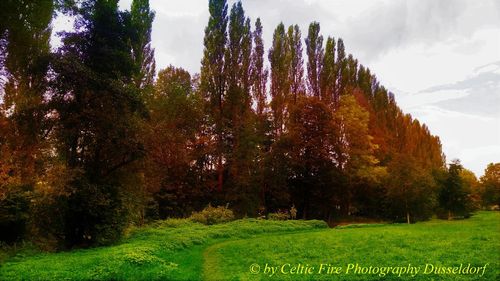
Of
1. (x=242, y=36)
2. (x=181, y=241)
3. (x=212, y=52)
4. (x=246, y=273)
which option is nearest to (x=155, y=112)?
(x=212, y=52)

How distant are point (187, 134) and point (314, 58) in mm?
20387

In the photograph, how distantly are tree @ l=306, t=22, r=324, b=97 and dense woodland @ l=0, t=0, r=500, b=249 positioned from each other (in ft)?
0.56

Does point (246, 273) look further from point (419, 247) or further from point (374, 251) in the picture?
point (419, 247)

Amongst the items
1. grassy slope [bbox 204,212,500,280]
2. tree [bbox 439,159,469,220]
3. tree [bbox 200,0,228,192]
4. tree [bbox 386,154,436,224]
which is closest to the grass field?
grassy slope [bbox 204,212,500,280]

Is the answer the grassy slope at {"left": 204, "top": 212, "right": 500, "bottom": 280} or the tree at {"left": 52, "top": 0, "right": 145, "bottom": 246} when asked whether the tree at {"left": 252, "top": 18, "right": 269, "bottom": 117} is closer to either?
the tree at {"left": 52, "top": 0, "right": 145, "bottom": 246}

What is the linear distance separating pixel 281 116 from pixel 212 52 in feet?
35.2

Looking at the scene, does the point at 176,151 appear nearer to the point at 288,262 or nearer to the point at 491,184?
the point at 288,262

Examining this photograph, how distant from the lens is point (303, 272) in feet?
32.7

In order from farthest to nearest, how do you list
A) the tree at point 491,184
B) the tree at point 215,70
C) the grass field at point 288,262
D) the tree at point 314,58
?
the tree at point 491,184, the tree at point 314,58, the tree at point 215,70, the grass field at point 288,262

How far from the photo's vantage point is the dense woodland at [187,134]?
53.0ft

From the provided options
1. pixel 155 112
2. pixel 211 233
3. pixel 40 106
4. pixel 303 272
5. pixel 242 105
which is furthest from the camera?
pixel 242 105

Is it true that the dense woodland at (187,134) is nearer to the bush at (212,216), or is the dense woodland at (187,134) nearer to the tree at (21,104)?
the tree at (21,104)

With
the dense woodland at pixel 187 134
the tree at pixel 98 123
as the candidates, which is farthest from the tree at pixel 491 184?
the tree at pixel 98 123

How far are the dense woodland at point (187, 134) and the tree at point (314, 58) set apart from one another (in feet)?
0.56
